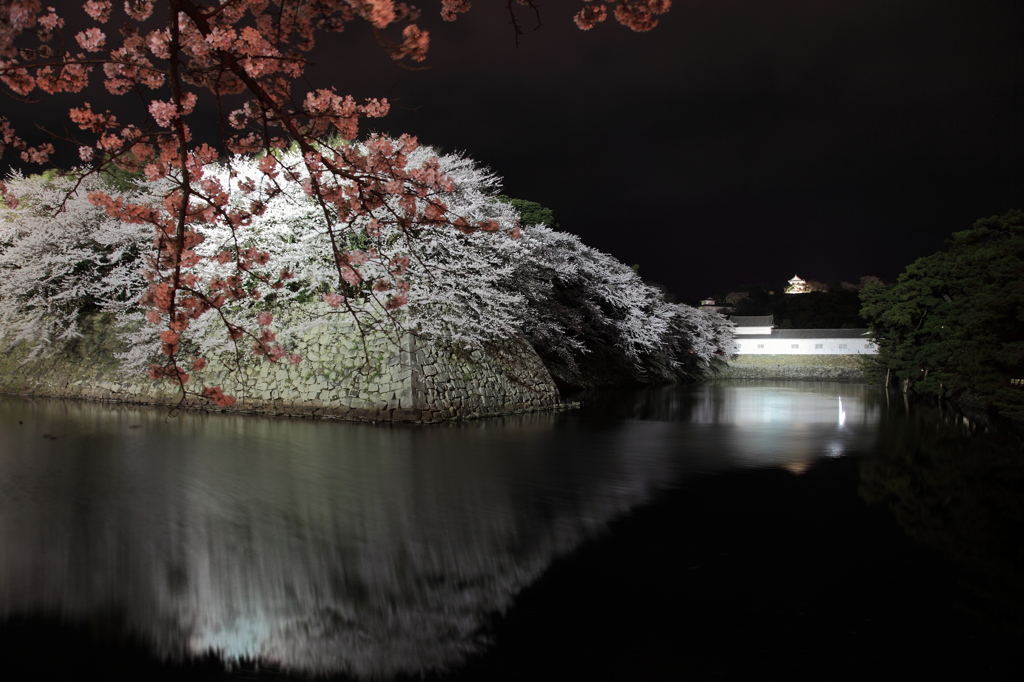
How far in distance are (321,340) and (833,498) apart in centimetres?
956

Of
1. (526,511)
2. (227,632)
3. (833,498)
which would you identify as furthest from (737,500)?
(227,632)

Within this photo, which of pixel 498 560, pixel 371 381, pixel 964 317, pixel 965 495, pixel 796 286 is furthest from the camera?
pixel 796 286

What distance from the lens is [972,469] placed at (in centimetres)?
848

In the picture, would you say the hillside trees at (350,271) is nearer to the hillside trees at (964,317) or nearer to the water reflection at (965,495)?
the water reflection at (965,495)

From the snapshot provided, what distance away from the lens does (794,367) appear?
32.9 m

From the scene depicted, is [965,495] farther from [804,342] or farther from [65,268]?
[804,342]

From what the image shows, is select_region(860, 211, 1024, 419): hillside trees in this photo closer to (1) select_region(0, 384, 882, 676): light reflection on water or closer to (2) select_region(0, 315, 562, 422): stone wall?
(1) select_region(0, 384, 882, 676): light reflection on water

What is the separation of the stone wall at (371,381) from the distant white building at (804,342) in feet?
73.2

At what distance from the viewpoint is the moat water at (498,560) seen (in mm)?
3338

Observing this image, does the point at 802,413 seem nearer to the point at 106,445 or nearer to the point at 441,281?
the point at 441,281

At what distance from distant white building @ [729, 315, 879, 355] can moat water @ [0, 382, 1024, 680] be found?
2497 centimetres

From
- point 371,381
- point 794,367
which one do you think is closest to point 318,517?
point 371,381

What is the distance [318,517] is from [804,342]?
3245 cm

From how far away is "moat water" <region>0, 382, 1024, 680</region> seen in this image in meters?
3.34
